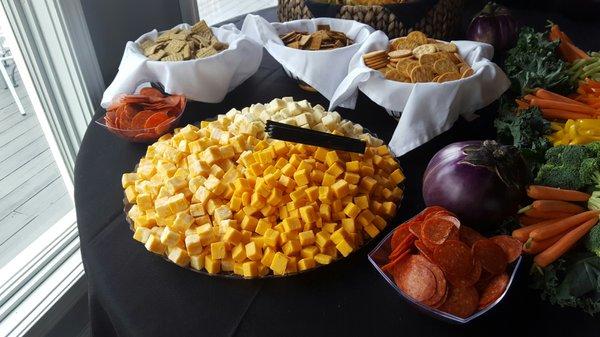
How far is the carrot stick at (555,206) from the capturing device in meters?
0.81

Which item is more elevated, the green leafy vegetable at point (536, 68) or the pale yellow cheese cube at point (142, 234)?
the green leafy vegetable at point (536, 68)

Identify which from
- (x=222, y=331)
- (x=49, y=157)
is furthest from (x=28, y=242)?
(x=222, y=331)

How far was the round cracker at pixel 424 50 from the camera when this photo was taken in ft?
3.95

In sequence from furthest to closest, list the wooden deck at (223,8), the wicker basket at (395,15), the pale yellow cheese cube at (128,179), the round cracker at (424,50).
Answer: the wooden deck at (223,8) < the wicker basket at (395,15) < the round cracker at (424,50) < the pale yellow cheese cube at (128,179)

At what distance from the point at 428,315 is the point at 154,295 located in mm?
472

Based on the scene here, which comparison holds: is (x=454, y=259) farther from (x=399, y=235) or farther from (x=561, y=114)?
(x=561, y=114)

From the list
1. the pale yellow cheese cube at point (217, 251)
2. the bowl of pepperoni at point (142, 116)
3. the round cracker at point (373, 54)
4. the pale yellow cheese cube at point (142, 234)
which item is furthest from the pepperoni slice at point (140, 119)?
the round cracker at point (373, 54)

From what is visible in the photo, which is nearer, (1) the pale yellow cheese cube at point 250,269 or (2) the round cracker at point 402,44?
(1) the pale yellow cheese cube at point 250,269

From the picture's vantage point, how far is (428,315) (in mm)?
721

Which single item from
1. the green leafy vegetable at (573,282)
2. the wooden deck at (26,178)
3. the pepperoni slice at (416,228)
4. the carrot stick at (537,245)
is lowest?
the wooden deck at (26,178)

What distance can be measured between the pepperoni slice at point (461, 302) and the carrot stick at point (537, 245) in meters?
0.15

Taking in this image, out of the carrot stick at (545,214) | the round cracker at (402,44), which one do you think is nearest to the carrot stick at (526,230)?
the carrot stick at (545,214)

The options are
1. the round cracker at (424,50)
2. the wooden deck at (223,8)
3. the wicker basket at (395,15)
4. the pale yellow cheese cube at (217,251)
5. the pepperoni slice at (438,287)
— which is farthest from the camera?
the wooden deck at (223,8)

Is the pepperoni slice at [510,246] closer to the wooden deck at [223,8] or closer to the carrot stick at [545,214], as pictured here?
the carrot stick at [545,214]
